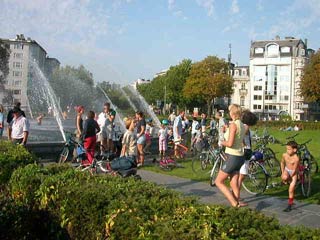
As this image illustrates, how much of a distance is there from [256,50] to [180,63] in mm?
26650

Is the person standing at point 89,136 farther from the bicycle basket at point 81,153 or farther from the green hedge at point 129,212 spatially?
the green hedge at point 129,212

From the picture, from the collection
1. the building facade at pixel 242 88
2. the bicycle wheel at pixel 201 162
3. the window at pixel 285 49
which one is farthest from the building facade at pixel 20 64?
the bicycle wheel at pixel 201 162

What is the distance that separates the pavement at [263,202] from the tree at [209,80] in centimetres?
6701

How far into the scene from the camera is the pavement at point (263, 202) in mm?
7682

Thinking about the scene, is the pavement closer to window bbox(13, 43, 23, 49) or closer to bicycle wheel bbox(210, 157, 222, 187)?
bicycle wheel bbox(210, 157, 222, 187)

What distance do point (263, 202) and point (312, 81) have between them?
53238 millimetres

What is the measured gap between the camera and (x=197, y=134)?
18.2 meters

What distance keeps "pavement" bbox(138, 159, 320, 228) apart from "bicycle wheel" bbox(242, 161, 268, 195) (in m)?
0.21

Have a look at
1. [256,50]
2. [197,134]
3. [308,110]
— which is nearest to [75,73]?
[256,50]

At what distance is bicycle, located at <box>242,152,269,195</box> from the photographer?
32.4ft

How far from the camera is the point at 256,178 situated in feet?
32.8

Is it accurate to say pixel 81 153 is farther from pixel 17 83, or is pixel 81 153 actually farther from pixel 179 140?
pixel 17 83

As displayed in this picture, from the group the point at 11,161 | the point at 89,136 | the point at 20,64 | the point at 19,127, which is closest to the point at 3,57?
the point at 20,64

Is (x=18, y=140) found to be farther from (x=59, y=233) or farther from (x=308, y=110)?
(x=308, y=110)
